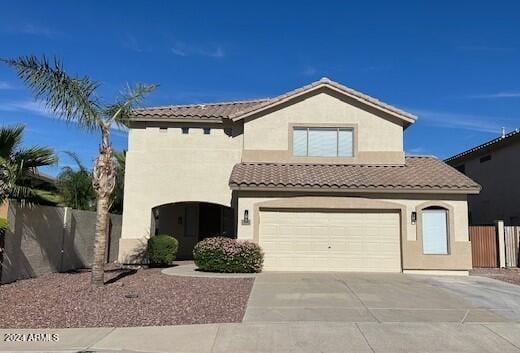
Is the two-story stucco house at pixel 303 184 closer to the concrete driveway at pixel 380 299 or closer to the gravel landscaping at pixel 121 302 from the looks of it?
the concrete driveway at pixel 380 299

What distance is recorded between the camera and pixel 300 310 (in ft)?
34.0

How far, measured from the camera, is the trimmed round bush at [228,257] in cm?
1664

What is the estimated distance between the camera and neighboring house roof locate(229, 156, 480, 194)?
58.0ft

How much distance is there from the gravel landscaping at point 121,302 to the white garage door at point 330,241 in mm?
3346

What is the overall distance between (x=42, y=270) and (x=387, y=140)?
13.1 meters

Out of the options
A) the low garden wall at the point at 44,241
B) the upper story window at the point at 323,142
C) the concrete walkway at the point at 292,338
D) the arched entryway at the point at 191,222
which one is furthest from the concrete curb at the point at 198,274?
the concrete walkway at the point at 292,338

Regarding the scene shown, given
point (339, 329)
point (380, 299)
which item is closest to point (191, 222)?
point (380, 299)

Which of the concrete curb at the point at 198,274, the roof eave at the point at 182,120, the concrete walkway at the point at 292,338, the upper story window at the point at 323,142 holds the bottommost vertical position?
the concrete walkway at the point at 292,338

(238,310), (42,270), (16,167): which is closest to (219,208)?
(42,270)

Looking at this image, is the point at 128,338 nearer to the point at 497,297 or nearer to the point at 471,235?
the point at 497,297

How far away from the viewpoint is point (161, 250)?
61.6 ft

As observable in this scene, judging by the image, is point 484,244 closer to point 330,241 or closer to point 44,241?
point 330,241

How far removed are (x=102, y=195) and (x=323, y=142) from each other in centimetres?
985

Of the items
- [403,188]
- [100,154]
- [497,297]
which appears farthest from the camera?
→ [403,188]
